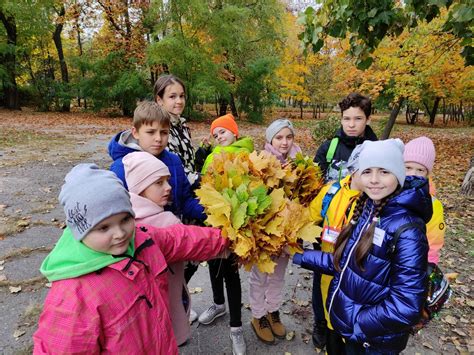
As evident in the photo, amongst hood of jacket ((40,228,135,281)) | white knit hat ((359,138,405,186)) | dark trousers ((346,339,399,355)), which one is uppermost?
white knit hat ((359,138,405,186))

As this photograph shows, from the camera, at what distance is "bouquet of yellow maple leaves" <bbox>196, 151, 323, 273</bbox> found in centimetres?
178

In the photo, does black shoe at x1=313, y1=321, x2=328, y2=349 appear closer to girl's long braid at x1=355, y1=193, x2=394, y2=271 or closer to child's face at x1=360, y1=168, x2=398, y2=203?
girl's long braid at x1=355, y1=193, x2=394, y2=271

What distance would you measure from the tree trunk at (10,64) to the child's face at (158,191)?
2694 cm

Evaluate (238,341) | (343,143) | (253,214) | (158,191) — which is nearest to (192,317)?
(238,341)

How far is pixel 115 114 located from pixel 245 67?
10.7 metres

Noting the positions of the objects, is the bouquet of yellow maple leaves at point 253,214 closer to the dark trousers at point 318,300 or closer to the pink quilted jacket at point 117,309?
the pink quilted jacket at point 117,309

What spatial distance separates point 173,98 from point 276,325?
227cm

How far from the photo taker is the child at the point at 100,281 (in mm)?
1315

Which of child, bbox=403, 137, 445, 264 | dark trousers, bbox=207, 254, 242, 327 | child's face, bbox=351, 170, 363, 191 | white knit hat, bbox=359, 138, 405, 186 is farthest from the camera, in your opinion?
dark trousers, bbox=207, 254, 242, 327

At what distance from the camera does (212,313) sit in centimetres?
310

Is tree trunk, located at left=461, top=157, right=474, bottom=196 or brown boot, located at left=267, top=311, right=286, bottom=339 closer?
brown boot, located at left=267, top=311, right=286, bottom=339

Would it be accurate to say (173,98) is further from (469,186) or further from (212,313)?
(469,186)

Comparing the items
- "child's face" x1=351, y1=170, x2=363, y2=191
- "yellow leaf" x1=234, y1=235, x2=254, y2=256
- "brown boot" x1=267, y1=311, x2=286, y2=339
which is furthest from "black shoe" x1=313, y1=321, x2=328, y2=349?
"yellow leaf" x1=234, y1=235, x2=254, y2=256

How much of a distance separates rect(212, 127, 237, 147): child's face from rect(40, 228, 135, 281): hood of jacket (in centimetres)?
168
